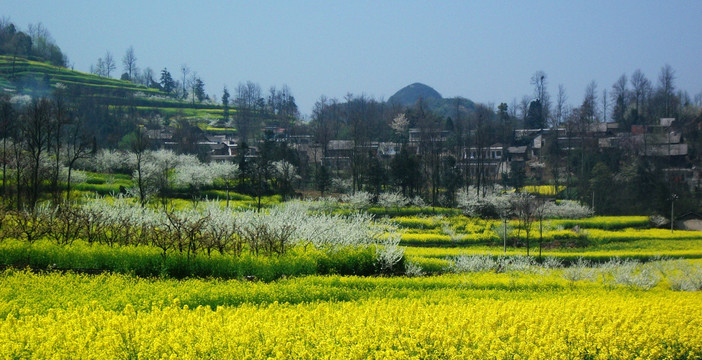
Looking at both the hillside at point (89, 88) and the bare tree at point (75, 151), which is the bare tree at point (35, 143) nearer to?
the bare tree at point (75, 151)

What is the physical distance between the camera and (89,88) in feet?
305

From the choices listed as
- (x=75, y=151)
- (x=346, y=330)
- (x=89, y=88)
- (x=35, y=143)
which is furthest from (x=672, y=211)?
(x=89, y=88)

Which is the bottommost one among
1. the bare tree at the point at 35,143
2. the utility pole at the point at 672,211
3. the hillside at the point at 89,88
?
the utility pole at the point at 672,211

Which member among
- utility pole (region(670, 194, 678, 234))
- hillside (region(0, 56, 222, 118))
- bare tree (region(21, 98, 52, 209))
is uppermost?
hillside (region(0, 56, 222, 118))

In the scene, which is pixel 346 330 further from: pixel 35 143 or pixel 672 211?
pixel 672 211

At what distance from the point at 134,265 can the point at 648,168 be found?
48.3 metres

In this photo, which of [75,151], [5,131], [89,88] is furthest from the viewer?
[89,88]

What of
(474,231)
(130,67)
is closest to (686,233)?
(474,231)

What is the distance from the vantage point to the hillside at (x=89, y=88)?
88.0 metres

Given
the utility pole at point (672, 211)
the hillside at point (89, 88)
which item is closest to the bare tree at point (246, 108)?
the hillside at point (89, 88)

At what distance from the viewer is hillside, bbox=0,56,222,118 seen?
88.0m

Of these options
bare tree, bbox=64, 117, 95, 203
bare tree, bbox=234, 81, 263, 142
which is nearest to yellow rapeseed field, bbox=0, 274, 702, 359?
bare tree, bbox=64, 117, 95, 203

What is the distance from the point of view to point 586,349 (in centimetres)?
862

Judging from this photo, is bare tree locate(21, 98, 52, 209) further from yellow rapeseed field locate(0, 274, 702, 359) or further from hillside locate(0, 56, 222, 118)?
hillside locate(0, 56, 222, 118)
